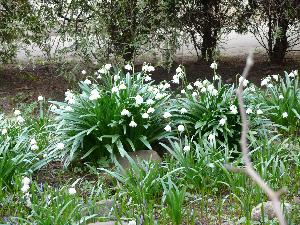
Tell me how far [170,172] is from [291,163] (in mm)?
1302

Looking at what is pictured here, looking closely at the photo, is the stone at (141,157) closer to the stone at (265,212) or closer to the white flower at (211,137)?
the white flower at (211,137)

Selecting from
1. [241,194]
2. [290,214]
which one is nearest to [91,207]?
[241,194]

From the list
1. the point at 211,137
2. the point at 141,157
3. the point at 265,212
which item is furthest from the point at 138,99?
the point at 265,212

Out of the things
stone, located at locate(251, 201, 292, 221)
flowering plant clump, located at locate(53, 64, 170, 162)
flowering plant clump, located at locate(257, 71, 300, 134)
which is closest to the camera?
stone, located at locate(251, 201, 292, 221)

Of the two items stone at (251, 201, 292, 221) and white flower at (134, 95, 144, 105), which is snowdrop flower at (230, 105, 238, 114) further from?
stone at (251, 201, 292, 221)

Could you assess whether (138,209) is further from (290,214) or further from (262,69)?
(262,69)

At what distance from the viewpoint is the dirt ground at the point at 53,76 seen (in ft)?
27.7

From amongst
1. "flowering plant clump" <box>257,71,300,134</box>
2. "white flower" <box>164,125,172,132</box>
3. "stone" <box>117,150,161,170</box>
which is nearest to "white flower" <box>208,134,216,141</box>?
"white flower" <box>164,125,172,132</box>

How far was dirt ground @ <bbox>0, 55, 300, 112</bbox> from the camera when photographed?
332 inches

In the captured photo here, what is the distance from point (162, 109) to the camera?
17.5 ft

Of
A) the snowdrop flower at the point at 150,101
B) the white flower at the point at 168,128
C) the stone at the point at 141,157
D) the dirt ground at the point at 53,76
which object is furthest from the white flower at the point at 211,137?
the dirt ground at the point at 53,76

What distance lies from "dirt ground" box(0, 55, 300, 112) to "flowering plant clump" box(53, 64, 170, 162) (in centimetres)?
323

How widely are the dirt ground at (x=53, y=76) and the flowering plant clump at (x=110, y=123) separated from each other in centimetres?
323

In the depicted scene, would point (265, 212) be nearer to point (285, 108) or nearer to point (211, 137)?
point (211, 137)
